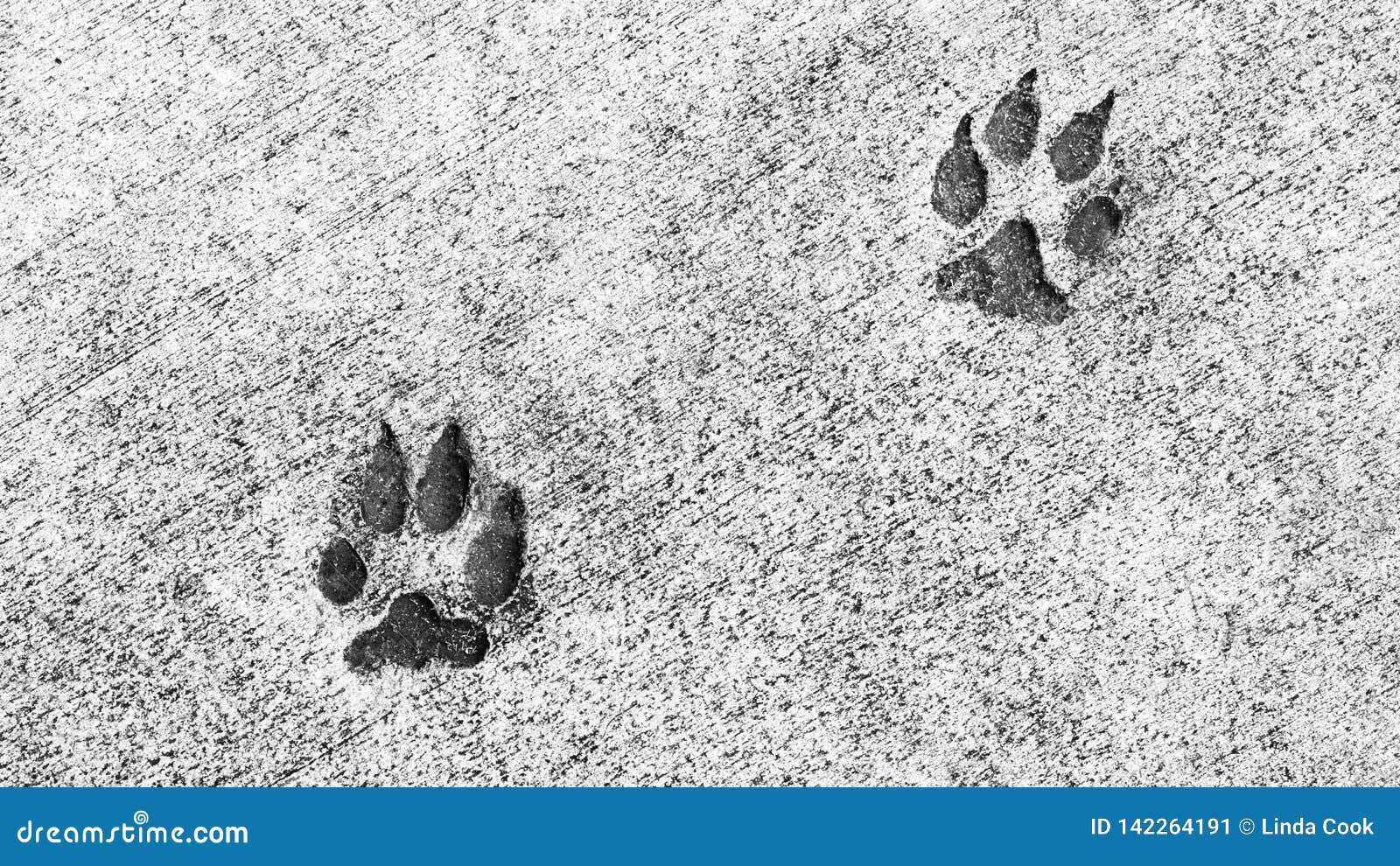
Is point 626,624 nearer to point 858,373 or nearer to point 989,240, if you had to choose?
point 858,373

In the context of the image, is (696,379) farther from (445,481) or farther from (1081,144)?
(1081,144)

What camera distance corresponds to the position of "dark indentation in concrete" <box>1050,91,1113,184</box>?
50.5 inches

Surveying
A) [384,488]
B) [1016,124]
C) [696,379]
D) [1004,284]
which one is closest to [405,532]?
[384,488]

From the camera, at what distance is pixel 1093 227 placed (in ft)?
4.24

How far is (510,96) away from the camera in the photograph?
1.32 metres

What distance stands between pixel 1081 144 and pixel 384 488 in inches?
44.5

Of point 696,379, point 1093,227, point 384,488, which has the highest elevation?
point 384,488

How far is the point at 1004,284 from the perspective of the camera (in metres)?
1.30

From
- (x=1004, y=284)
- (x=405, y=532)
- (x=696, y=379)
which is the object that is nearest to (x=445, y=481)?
(x=405, y=532)

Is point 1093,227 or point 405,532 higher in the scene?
point 405,532

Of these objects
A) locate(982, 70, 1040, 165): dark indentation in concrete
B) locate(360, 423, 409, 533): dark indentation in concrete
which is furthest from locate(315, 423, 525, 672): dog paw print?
locate(982, 70, 1040, 165): dark indentation in concrete

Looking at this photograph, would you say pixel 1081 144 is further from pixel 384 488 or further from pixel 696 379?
pixel 384 488

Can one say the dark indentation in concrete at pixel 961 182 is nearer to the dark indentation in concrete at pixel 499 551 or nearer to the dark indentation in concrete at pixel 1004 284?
the dark indentation in concrete at pixel 1004 284

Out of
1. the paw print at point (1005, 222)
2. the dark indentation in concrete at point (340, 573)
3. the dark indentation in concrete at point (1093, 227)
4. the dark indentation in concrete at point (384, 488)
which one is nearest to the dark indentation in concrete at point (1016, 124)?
the paw print at point (1005, 222)
